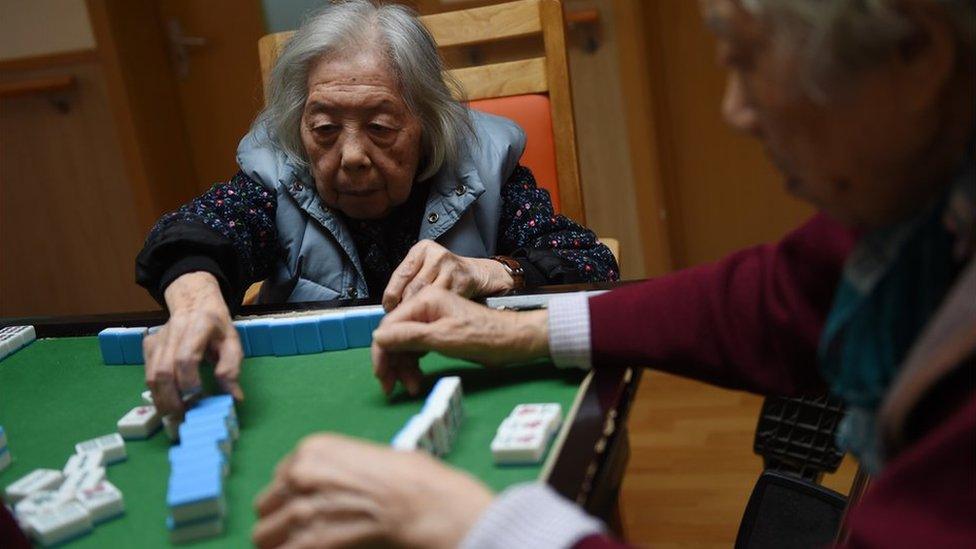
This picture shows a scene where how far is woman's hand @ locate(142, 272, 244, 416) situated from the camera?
1224 millimetres

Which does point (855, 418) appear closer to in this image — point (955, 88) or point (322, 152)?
point (955, 88)

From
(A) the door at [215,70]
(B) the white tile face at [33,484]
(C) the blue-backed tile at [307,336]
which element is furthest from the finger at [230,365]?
(A) the door at [215,70]

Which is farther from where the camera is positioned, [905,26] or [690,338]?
[690,338]

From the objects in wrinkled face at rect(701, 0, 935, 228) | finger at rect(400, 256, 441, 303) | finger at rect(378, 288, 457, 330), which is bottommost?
finger at rect(400, 256, 441, 303)

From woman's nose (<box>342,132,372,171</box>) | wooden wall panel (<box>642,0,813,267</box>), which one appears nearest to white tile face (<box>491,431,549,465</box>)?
woman's nose (<box>342,132,372,171</box>)

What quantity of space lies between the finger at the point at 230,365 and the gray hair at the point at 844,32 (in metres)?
0.79

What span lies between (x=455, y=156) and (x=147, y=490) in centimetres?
104

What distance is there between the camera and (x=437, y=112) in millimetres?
1922

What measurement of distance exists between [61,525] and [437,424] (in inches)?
15.0

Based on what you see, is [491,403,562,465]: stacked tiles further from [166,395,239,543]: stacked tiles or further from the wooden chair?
the wooden chair

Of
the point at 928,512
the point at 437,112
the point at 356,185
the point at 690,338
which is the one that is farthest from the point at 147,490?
the point at 437,112

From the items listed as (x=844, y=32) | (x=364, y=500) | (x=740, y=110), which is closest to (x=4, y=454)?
(x=364, y=500)

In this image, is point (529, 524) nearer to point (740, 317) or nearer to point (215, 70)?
point (740, 317)

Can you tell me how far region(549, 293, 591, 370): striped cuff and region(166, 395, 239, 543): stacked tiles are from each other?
15.3 inches
